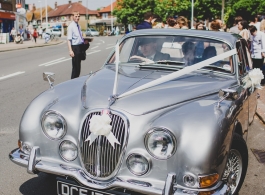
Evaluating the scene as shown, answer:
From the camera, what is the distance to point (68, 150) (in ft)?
11.2

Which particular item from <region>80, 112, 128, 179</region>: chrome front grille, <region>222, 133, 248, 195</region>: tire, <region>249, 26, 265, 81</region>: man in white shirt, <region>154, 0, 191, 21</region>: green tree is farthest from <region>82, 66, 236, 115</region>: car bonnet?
<region>154, 0, 191, 21</region>: green tree

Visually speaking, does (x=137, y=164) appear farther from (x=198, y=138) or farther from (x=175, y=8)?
(x=175, y=8)

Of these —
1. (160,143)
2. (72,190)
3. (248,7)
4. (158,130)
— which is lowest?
(72,190)

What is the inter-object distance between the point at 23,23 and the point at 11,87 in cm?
4337

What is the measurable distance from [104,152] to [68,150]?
407 millimetres

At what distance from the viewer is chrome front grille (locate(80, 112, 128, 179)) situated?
315 cm

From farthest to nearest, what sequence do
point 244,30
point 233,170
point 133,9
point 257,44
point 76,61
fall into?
point 133,9 < point 244,30 < point 257,44 < point 76,61 < point 233,170

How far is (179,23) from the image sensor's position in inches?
425

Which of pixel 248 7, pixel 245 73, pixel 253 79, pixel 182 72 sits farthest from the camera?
pixel 248 7

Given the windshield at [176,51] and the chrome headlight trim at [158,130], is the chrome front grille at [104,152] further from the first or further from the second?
the windshield at [176,51]

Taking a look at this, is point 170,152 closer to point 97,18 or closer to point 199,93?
point 199,93

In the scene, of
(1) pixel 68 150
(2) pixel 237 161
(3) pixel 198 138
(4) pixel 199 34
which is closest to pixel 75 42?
(4) pixel 199 34

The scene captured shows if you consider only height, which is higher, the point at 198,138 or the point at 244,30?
the point at 244,30

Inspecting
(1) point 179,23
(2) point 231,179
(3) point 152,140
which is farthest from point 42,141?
(1) point 179,23
